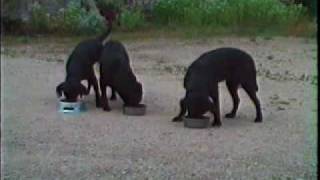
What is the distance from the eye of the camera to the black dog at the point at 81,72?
8.53 metres

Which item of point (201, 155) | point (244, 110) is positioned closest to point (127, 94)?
point (244, 110)

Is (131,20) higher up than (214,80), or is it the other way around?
(214,80)

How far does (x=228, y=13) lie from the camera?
17.5m

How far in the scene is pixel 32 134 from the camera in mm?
7441

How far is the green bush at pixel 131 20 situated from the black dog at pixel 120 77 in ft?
26.6

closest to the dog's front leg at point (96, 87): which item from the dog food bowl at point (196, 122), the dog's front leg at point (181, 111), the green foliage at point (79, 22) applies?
the dog's front leg at point (181, 111)

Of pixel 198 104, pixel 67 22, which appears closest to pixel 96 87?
pixel 198 104

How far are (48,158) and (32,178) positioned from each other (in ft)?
2.10

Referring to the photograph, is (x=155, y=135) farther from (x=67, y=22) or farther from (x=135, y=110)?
(x=67, y=22)

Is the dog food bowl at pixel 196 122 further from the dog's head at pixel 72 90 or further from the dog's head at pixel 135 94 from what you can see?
the dog's head at pixel 72 90

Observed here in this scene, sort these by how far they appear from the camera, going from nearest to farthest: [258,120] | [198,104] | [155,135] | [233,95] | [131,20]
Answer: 1. [155,135]
2. [198,104]
3. [258,120]
4. [233,95]
5. [131,20]

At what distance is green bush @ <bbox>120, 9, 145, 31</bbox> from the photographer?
659 inches

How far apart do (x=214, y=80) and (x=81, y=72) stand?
5.34 ft

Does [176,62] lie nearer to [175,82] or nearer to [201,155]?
[175,82]
